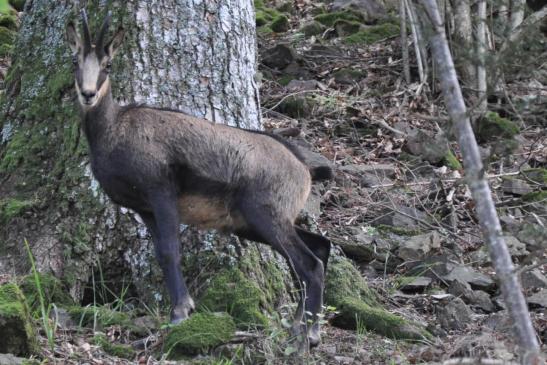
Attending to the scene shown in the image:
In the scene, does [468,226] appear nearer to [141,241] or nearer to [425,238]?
[425,238]

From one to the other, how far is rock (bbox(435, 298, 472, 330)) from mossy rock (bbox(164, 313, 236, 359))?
1.95 metres

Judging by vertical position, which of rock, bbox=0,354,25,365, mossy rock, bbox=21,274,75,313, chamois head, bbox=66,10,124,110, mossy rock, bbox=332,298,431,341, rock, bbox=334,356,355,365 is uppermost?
chamois head, bbox=66,10,124,110

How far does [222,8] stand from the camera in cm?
768

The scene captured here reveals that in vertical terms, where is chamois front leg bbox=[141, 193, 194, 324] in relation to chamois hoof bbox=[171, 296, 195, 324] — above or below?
above

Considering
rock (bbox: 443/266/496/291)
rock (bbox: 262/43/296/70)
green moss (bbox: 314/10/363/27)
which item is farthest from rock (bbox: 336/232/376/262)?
green moss (bbox: 314/10/363/27)

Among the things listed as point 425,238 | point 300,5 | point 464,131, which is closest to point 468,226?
point 425,238

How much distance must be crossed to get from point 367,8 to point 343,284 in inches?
358

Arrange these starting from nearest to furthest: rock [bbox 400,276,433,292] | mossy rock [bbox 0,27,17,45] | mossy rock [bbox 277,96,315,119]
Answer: rock [bbox 400,276,433,292] < mossy rock [bbox 277,96,315,119] < mossy rock [bbox 0,27,17,45]

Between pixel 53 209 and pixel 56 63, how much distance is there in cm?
130

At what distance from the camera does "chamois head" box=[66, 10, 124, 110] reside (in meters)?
6.38

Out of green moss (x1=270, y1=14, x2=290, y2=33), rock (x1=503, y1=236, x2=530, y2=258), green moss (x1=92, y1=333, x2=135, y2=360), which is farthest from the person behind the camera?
green moss (x1=270, y1=14, x2=290, y2=33)

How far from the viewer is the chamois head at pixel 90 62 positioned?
6.38 meters

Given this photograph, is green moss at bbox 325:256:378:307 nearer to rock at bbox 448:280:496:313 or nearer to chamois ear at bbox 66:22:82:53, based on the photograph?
rock at bbox 448:280:496:313

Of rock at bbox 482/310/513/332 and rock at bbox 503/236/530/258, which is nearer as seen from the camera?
rock at bbox 482/310/513/332
